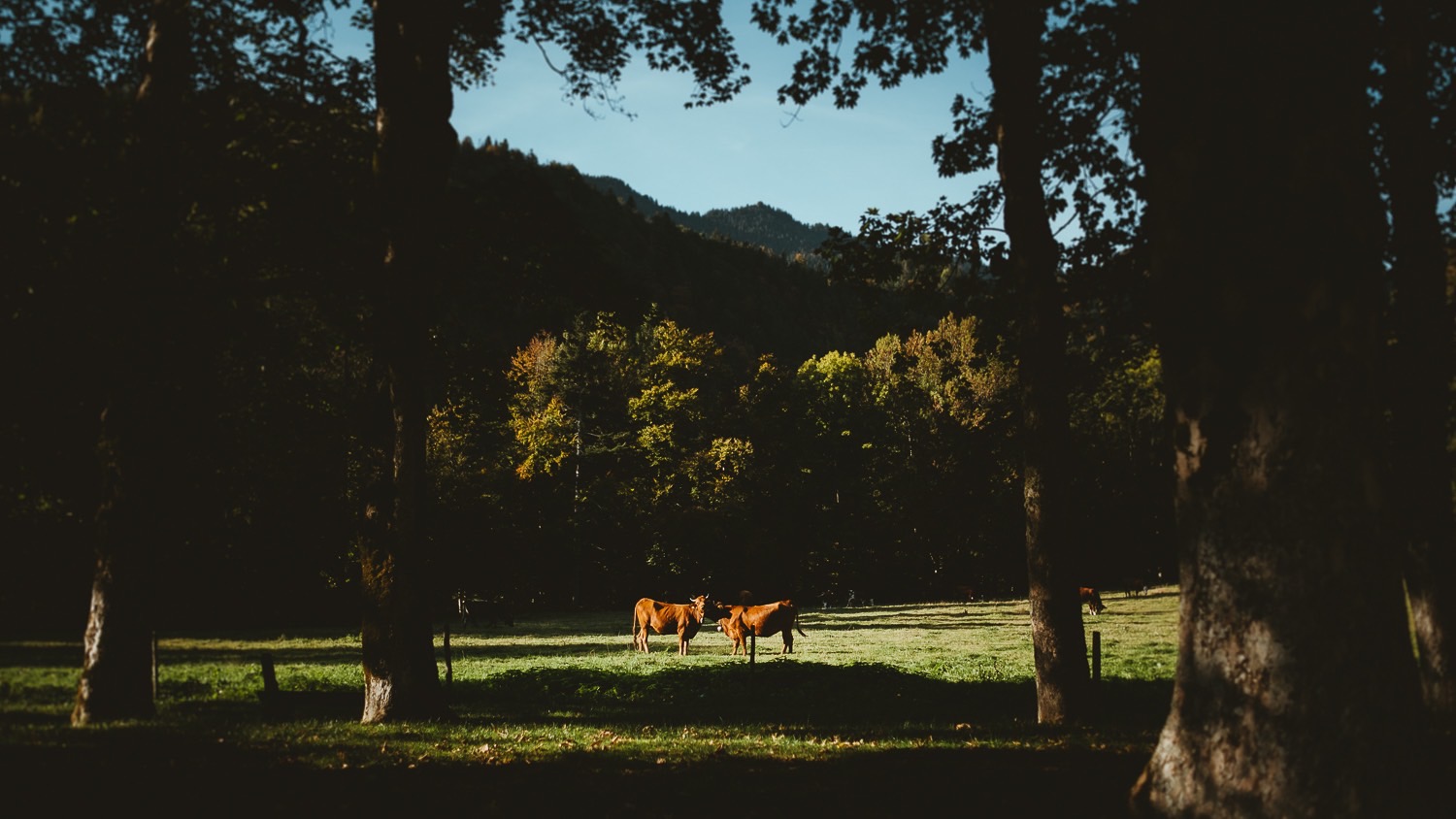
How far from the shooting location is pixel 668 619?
78.6ft

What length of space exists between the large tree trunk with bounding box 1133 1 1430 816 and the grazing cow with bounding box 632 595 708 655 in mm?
18867

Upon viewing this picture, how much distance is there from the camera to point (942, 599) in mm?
49281

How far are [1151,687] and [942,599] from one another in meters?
37.3

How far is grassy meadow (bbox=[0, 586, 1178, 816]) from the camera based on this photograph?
18.5 ft

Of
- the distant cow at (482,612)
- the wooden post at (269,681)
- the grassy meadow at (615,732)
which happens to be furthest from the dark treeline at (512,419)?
the grassy meadow at (615,732)

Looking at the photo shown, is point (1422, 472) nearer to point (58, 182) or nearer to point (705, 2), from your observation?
point (705, 2)

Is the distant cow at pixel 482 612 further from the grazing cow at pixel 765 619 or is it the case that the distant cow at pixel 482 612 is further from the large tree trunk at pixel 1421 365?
the large tree trunk at pixel 1421 365

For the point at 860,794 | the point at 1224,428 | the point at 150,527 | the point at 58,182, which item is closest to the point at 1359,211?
the point at 1224,428

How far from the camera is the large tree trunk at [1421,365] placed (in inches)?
341

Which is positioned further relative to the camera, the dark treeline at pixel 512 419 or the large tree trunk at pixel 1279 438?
the dark treeline at pixel 512 419

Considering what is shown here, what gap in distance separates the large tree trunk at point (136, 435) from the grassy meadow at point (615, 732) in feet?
2.29

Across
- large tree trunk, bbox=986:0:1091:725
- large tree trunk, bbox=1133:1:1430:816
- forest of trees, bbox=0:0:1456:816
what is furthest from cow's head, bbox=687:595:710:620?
large tree trunk, bbox=1133:1:1430:816

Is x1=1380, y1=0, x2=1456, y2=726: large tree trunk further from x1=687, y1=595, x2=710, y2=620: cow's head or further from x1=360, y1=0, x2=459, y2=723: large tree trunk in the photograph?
x1=687, y1=595, x2=710, y2=620: cow's head

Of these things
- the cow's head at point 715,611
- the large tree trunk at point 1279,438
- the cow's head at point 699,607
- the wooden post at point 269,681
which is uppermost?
the large tree trunk at point 1279,438
